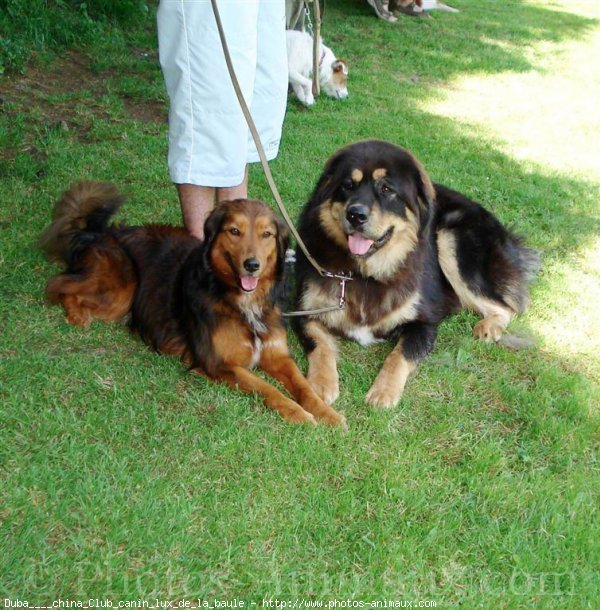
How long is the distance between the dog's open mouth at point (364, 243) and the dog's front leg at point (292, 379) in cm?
64

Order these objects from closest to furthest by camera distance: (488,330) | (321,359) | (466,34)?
(321,359)
(488,330)
(466,34)

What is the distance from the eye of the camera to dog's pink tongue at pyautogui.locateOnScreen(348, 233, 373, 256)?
370 cm

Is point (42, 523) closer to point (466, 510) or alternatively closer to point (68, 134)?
point (466, 510)

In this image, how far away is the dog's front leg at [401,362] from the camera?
3402mm

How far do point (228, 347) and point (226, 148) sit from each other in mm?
1244

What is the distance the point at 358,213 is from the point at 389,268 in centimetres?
50

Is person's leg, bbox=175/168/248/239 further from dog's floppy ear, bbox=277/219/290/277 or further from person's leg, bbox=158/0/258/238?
dog's floppy ear, bbox=277/219/290/277

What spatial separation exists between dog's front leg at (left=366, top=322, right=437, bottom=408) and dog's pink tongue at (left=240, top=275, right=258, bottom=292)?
0.82 m

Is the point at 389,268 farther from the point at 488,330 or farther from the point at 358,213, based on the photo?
the point at 488,330

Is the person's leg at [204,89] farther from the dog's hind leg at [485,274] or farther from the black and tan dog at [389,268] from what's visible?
the dog's hind leg at [485,274]

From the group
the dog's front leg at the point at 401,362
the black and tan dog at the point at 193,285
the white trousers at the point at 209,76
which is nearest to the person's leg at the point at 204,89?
the white trousers at the point at 209,76

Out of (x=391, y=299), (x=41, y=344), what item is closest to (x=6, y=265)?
(x=41, y=344)

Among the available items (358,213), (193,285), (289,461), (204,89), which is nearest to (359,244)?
(358,213)

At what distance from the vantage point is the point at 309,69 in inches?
347
